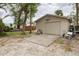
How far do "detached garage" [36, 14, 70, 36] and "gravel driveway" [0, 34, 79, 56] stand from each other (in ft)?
0.38

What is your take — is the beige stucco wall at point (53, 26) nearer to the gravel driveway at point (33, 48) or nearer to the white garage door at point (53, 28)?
the white garage door at point (53, 28)

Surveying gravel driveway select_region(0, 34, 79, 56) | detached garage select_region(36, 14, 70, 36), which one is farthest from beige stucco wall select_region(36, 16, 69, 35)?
gravel driveway select_region(0, 34, 79, 56)

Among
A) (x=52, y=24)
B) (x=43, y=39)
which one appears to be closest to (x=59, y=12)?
(x=52, y=24)

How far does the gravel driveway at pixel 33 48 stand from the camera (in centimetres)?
166

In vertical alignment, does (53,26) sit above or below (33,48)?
above

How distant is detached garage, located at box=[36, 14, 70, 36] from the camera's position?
1.68 m

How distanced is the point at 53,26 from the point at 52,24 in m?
0.03

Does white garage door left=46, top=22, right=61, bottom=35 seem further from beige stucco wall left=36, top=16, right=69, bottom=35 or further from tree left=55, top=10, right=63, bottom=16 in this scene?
tree left=55, top=10, right=63, bottom=16

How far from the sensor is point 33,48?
1678 mm

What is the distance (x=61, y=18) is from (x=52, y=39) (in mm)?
270


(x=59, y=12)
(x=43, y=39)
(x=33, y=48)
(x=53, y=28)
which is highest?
(x=59, y=12)

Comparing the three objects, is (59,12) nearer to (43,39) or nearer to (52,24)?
(52,24)

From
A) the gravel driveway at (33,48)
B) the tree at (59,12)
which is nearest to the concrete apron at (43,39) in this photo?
the gravel driveway at (33,48)

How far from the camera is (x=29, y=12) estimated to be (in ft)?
5.52
